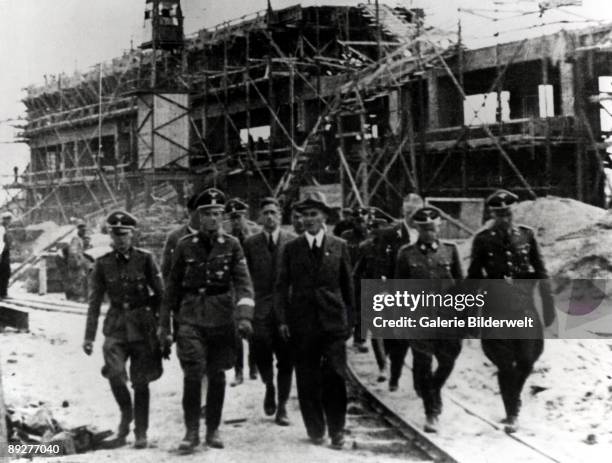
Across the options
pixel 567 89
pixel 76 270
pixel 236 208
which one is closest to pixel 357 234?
pixel 236 208

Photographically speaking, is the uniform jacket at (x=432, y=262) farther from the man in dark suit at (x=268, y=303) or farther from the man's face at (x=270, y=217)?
the man's face at (x=270, y=217)

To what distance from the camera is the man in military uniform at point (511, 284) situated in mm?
5129

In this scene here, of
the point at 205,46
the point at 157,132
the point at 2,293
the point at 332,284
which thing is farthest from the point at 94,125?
the point at 332,284

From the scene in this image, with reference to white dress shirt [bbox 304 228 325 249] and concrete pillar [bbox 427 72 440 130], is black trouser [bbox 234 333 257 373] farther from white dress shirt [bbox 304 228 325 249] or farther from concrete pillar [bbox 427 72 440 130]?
concrete pillar [bbox 427 72 440 130]

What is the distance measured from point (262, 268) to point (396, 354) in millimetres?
1455

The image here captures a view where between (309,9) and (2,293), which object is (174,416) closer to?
(2,293)

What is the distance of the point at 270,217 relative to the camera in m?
5.78

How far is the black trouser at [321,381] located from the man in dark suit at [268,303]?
58 cm

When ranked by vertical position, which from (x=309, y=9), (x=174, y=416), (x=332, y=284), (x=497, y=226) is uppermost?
(x=309, y=9)

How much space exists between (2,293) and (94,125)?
8.65 m

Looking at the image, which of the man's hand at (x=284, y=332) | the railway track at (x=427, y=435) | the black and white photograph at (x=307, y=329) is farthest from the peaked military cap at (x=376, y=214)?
the man's hand at (x=284, y=332)

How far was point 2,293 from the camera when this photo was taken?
10.1 m

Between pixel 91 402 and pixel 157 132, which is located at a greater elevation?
pixel 157 132

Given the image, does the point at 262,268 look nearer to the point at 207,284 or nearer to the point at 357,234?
the point at 207,284
